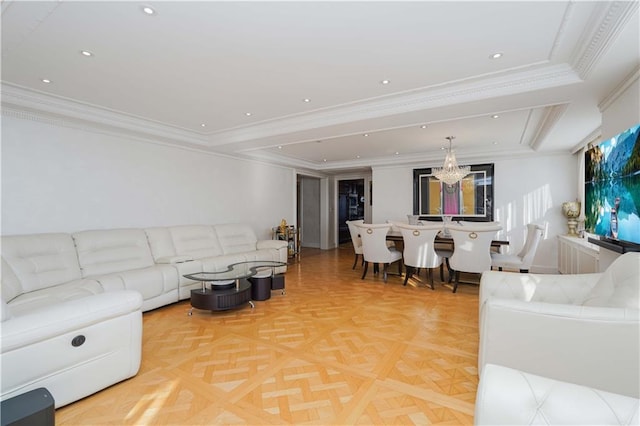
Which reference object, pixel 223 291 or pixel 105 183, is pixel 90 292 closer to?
pixel 223 291

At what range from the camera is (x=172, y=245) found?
4613 millimetres

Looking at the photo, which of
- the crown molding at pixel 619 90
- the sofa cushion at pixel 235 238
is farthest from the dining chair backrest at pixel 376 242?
the crown molding at pixel 619 90

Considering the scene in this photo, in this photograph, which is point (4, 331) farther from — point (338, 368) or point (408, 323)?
point (408, 323)

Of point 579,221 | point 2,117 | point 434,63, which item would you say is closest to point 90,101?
point 2,117

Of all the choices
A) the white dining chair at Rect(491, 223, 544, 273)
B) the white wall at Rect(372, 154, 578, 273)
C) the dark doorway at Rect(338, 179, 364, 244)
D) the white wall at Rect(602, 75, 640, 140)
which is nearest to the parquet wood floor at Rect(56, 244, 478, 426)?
the white dining chair at Rect(491, 223, 544, 273)

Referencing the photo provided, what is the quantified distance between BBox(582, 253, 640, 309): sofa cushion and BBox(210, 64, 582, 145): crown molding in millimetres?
1699

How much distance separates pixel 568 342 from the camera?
152 centimetres

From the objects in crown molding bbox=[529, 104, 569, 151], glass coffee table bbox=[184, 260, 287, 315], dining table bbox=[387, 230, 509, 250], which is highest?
crown molding bbox=[529, 104, 569, 151]

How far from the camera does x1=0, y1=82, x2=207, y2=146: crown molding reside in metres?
3.13

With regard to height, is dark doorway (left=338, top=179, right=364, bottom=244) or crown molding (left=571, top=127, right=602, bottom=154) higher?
crown molding (left=571, top=127, right=602, bottom=154)

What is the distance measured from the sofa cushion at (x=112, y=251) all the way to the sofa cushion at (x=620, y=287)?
459cm

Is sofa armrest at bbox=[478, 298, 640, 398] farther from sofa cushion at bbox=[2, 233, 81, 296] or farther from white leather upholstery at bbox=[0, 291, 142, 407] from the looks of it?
sofa cushion at bbox=[2, 233, 81, 296]

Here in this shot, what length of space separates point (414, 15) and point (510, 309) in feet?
6.05

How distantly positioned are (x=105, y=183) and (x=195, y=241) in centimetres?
147
